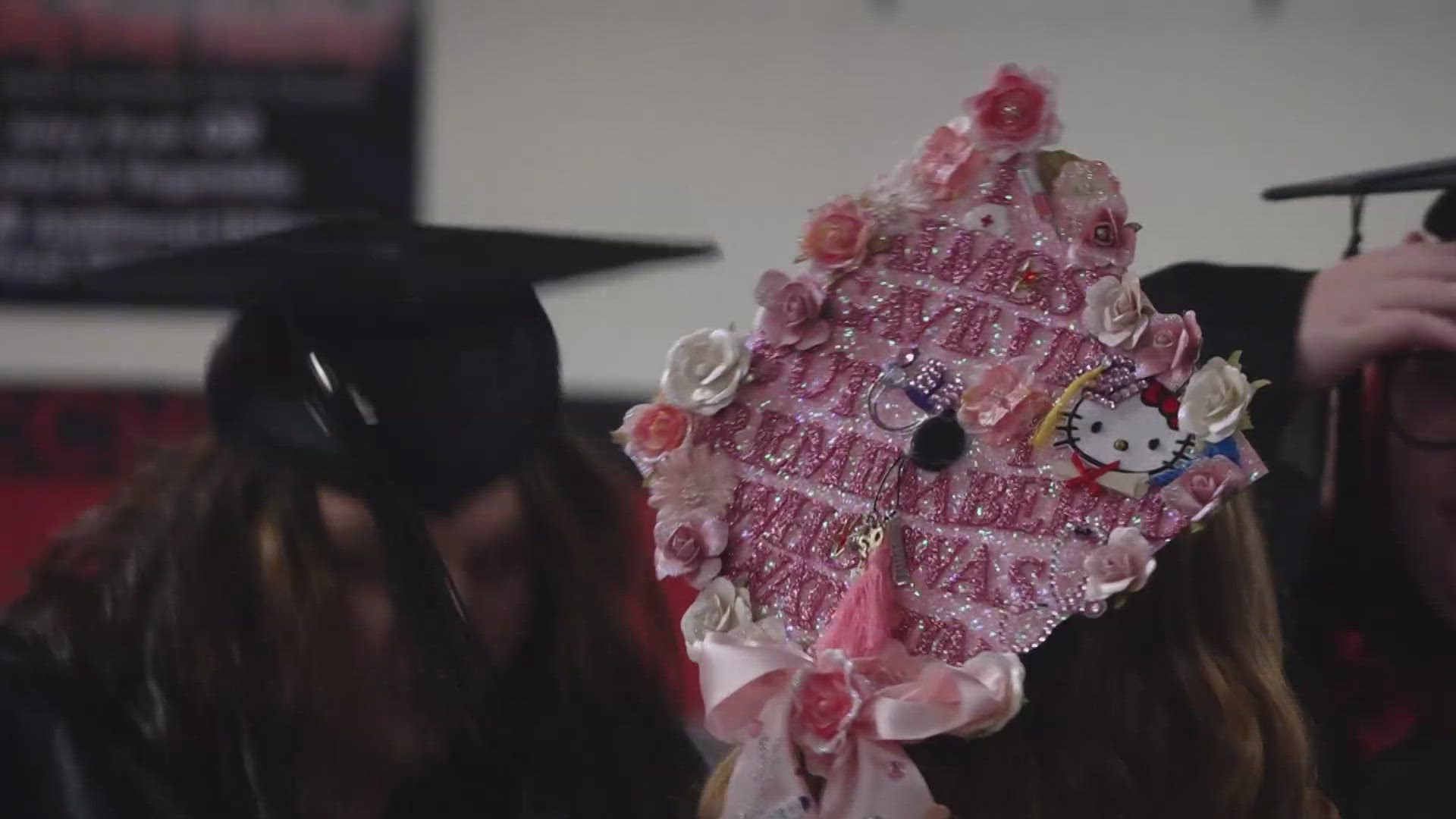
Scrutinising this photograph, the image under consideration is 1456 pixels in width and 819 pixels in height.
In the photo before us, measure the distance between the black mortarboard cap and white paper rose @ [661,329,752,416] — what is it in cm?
8

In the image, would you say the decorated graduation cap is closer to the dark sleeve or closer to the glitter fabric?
the glitter fabric

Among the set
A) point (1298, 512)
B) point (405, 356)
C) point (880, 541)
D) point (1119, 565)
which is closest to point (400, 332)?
point (405, 356)

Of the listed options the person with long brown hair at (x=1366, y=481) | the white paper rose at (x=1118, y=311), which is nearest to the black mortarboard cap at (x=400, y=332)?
the white paper rose at (x=1118, y=311)

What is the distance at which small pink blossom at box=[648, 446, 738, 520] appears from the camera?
2.09 ft

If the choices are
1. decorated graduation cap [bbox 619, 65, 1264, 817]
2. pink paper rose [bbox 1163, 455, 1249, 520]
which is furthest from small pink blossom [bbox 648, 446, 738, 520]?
pink paper rose [bbox 1163, 455, 1249, 520]

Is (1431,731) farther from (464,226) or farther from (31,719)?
(31,719)

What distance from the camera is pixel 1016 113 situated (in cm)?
60

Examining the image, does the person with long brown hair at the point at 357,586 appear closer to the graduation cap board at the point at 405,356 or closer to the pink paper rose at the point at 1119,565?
the graduation cap board at the point at 405,356

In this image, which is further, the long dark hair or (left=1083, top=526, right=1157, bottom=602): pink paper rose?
the long dark hair

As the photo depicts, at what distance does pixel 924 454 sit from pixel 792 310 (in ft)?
0.30

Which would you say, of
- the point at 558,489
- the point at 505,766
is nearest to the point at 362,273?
the point at 558,489

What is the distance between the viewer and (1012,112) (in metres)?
0.60

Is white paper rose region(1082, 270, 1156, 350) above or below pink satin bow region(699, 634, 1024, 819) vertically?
above

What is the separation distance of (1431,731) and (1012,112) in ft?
1.32
